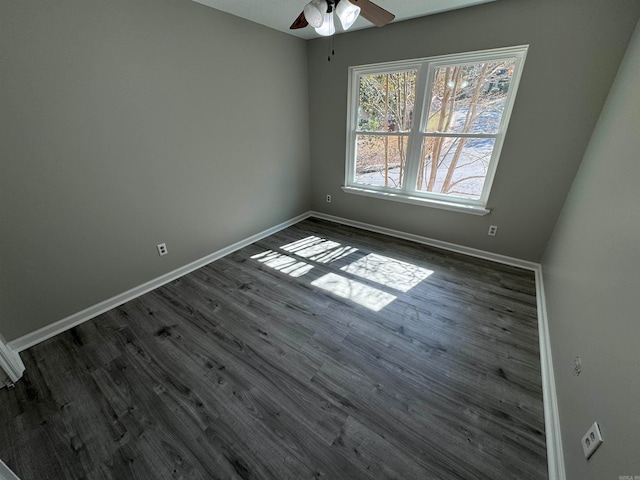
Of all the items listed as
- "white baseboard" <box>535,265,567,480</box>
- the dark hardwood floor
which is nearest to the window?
the dark hardwood floor

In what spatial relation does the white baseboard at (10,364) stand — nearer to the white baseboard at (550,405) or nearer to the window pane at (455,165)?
the white baseboard at (550,405)

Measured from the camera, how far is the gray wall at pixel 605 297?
870 millimetres

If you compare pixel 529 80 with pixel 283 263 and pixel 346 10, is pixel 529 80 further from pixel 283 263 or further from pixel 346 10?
pixel 283 263

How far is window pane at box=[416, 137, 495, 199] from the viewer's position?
2.71 metres

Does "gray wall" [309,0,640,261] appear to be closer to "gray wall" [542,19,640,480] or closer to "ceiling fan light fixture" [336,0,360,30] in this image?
"gray wall" [542,19,640,480]

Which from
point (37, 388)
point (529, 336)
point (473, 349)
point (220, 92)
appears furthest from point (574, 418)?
point (220, 92)

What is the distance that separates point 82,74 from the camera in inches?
69.7

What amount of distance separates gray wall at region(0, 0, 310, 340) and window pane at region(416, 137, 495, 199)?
2.01m

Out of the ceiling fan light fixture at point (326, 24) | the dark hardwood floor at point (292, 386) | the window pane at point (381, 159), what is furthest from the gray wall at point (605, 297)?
the ceiling fan light fixture at point (326, 24)

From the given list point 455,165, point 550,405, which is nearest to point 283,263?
point 455,165

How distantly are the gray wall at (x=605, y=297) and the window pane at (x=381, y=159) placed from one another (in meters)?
1.68

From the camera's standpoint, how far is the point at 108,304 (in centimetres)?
221

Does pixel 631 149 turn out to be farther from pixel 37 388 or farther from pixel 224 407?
pixel 37 388

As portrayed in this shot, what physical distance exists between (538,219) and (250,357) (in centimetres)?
293
